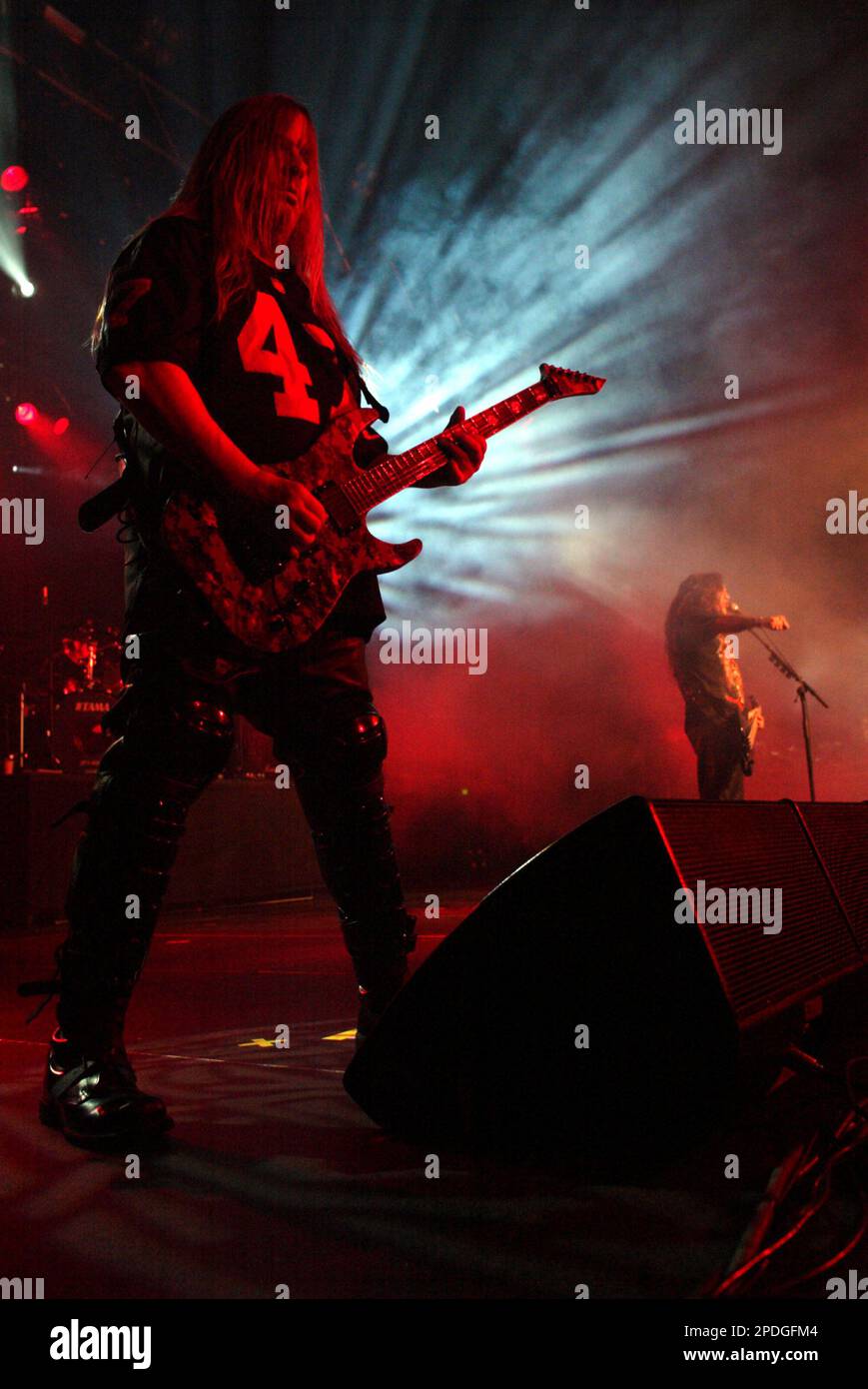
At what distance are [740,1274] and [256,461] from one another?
53.3 inches

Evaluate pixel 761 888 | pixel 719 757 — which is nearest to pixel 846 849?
pixel 761 888

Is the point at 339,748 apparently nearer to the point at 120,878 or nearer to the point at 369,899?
the point at 369,899

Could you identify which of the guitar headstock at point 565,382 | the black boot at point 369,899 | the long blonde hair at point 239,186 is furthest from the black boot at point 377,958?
the guitar headstock at point 565,382

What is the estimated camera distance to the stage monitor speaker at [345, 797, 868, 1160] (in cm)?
90

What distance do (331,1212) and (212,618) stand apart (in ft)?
2.80

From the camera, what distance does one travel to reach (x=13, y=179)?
701 centimetres

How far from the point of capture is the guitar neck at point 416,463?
1.72 metres

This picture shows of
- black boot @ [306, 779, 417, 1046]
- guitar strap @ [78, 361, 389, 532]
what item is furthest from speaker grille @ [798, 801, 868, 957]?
guitar strap @ [78, 361, 389, 532]

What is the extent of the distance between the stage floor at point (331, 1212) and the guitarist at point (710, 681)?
4.40 m

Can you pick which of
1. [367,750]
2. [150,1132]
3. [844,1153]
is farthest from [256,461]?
[844,1153]

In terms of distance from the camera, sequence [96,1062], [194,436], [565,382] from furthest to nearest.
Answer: [565,382] → [194,436] → [96,1062]

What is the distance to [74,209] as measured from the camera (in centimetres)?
721

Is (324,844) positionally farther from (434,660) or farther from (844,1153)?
(434,660)
